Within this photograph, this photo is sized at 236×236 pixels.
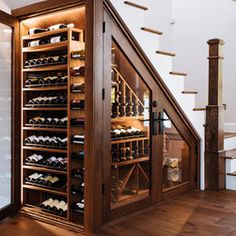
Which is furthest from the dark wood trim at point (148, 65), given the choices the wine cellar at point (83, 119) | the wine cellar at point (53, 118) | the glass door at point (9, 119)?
the glass door at point (9, 119)

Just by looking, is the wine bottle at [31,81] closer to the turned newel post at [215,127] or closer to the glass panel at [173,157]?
the glass panel at [173,157]

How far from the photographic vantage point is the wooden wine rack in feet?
11.1

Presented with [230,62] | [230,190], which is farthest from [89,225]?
[230,62]

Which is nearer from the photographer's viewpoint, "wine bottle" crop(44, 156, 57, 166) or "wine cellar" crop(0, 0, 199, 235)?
"wine cellar" crop(0, 0, 199, 235)

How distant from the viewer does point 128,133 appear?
3.62 meters

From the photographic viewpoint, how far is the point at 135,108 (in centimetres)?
370

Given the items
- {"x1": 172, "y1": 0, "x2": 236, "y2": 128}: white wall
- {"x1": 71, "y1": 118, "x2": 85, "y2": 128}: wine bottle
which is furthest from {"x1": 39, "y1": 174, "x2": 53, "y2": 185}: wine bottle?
{"x1": 172, "y1": 0, "x2": 236, "y2": 128}: white wall

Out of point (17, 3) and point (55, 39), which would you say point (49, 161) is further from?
point (17, 3)

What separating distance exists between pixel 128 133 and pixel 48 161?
825 mm

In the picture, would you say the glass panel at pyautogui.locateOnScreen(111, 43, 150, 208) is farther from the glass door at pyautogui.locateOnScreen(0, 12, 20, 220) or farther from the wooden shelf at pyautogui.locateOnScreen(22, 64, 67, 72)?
the glass door at pyautogui.locateOnScreen(0, 12, 20, 220)

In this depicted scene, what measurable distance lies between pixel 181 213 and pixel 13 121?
6.22 feet

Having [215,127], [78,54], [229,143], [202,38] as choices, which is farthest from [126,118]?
[202,38]

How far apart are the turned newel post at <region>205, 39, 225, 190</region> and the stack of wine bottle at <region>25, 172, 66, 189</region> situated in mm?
1939

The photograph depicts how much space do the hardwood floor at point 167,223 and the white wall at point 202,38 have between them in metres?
2.29
